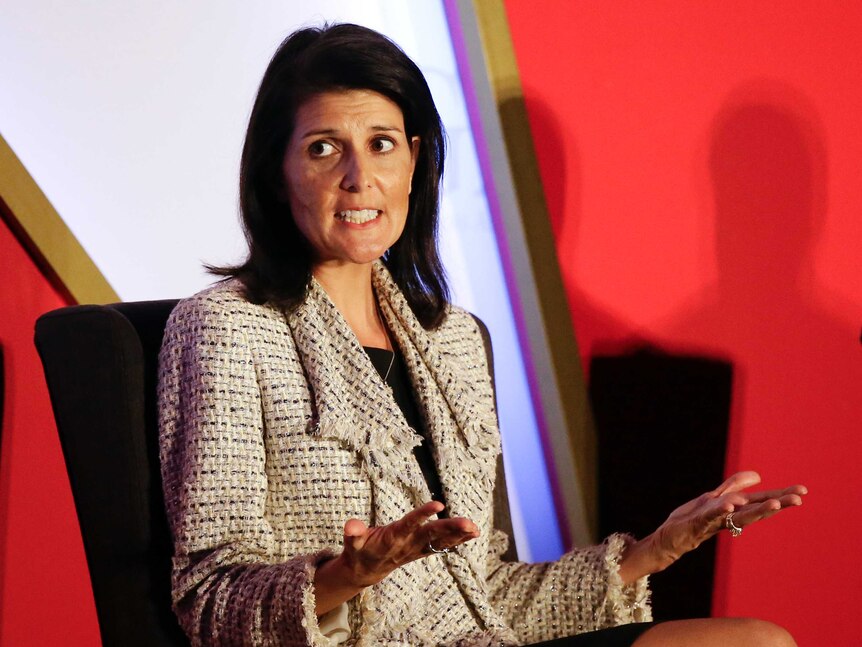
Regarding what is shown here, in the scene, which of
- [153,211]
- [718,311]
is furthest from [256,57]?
[718,311]

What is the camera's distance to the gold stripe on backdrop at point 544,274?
1.82 metres

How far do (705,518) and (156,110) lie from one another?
47.1 inches

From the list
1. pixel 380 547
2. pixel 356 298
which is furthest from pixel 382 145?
pixel 380 547

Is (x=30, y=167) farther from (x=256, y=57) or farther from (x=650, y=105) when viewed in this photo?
(x=650, y=105)

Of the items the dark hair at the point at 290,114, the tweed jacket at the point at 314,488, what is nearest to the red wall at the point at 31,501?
the dark hair at the point at 290,114

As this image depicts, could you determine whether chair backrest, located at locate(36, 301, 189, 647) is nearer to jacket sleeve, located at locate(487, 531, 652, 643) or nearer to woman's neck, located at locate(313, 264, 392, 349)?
woman's neck, located at locate(313, 264, 392, 349)

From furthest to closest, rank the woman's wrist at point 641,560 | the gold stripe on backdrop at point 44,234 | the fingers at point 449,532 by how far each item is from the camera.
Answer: the gold stripe on backdrop at point 44,234
the woman's wrist at point 641,560
the fingers at point 449,532

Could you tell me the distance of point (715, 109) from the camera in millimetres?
1879

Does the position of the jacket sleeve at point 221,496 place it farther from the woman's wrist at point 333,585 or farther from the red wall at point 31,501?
the red wall at point 31,501

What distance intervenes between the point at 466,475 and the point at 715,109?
0.94 metres

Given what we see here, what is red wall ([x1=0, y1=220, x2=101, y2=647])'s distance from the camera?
174 centimetres

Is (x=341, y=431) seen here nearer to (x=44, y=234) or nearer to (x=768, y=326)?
(x=44, y=234)

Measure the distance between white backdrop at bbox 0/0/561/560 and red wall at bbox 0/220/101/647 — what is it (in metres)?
0.14

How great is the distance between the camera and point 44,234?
5.70 ft
